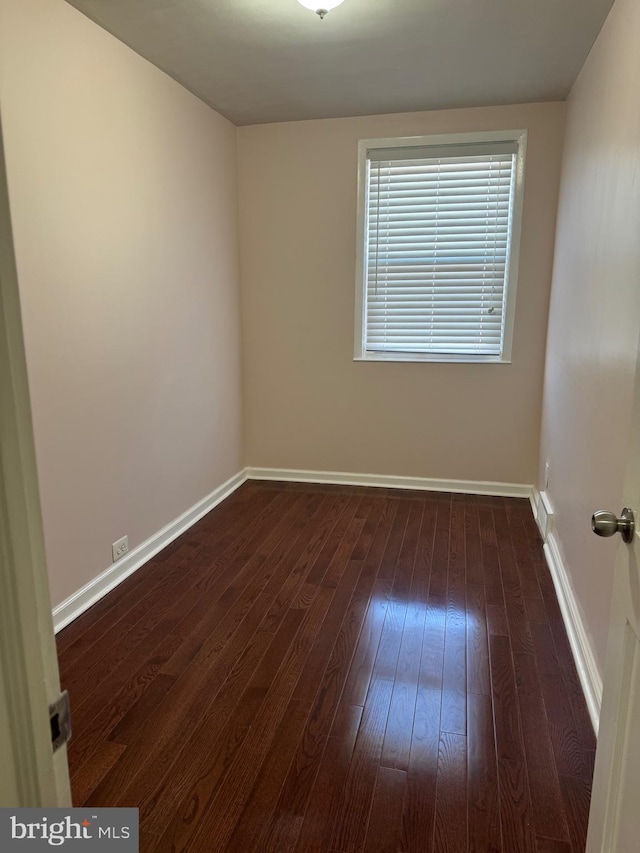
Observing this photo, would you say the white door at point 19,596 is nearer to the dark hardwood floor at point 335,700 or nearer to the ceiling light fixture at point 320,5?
the dark hardwood floor at point 335,700

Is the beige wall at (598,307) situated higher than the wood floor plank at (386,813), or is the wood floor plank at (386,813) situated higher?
the beige wall at (598,307)

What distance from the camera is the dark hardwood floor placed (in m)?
1.52

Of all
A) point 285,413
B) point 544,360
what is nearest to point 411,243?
point 544,360

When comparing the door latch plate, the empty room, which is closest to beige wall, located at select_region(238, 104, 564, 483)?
the empty room

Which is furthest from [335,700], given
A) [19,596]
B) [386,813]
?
[19,596]

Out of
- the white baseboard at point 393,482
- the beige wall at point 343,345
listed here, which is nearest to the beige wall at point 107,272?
Answer: the beige wall at point 343,345

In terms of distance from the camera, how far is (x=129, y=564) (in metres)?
2.92

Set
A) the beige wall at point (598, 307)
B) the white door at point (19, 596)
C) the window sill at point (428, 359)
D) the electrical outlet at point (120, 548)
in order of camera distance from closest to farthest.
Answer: the white door at point (19, 596)
the beige wall at point (598, 307)
the electrical outlet at point (120, 548)
the window sill at point (428, 359)

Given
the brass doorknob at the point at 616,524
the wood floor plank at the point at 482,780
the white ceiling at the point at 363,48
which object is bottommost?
the wood floor plank at the point at 482,780

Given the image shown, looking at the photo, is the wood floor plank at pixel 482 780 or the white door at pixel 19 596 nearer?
the white door at pixel 19 596

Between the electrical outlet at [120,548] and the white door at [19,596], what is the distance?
2206mm

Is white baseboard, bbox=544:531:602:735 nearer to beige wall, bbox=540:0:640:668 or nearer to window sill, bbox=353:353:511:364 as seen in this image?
beige wall, bbox=540:0:640:668

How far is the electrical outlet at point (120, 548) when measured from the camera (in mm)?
2801

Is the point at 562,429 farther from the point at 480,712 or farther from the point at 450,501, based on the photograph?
the point at 480,712
